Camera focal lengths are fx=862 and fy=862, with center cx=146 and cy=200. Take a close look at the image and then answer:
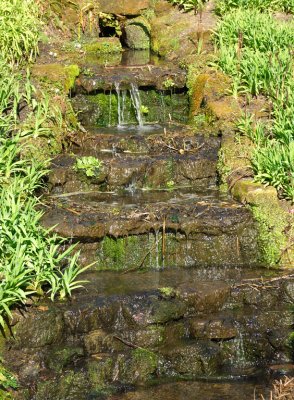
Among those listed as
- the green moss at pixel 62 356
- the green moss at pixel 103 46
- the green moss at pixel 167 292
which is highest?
the green moss at pixel 103 46

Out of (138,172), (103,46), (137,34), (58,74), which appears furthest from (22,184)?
(137,34)

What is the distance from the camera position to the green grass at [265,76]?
10125 mm

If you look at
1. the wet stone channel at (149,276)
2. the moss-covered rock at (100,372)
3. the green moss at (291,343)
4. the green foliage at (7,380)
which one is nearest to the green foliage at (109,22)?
the wet stone channel at (149,276)

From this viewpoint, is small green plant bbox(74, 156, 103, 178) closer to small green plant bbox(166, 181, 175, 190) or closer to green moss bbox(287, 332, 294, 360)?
small green plant bbox(166, 181, 175, 190)

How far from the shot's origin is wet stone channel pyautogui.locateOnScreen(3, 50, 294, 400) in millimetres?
7770

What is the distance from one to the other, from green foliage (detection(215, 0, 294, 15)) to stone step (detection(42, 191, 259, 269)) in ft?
19.5

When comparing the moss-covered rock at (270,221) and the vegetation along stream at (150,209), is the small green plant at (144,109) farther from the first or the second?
the moss-covered rock at (270,221)

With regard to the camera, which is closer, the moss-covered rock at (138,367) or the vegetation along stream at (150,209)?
the moss-covered rock at (138,367)

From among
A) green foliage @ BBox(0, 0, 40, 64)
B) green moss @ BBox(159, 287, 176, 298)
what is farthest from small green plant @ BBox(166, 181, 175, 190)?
green foliage @ BBox(0, 0, 40, 64)

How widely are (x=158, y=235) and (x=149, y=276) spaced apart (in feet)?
1.86

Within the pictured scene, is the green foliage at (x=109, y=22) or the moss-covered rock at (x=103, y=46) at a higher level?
the green foliage at (x=109, y=22)

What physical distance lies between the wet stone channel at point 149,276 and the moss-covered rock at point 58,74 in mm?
252

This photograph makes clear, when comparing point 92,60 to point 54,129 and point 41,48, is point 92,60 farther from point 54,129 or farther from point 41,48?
point 54,129

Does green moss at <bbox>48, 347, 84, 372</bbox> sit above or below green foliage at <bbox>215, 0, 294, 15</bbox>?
below
